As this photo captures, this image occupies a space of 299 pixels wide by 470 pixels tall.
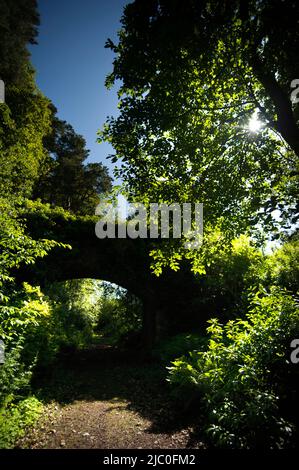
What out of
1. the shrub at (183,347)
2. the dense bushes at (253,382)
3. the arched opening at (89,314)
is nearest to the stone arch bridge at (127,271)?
the arched opening at (89,314)

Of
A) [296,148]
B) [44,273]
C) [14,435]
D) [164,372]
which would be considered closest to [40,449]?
[14,435]

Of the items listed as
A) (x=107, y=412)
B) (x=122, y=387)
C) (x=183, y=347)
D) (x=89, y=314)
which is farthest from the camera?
(x=89, y=314)

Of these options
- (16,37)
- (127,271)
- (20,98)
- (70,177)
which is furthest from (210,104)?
(70,177)

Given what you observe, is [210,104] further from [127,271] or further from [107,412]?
[127,271]

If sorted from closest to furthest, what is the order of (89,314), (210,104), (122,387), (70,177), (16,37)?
(210,104) → (122,387) → (16,37) → (89,314) → (70,177)

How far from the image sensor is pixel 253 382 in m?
4.96

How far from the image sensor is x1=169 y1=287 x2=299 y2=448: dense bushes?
13.4 ft

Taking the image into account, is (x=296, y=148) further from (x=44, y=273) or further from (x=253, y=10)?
(x=44, y=273)

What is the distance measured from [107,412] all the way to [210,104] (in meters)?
7.61

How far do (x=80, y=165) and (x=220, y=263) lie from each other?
23.1 metres

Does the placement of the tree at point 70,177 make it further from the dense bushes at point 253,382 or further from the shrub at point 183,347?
the dense bushes at point 253,382

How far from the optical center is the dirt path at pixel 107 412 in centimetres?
488

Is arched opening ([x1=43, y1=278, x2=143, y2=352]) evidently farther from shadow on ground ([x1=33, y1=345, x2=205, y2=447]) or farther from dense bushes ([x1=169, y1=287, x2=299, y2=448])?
dense bushes ([x1=169, y1=287, x2=299, y2=448])

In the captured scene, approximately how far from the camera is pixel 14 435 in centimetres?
469
